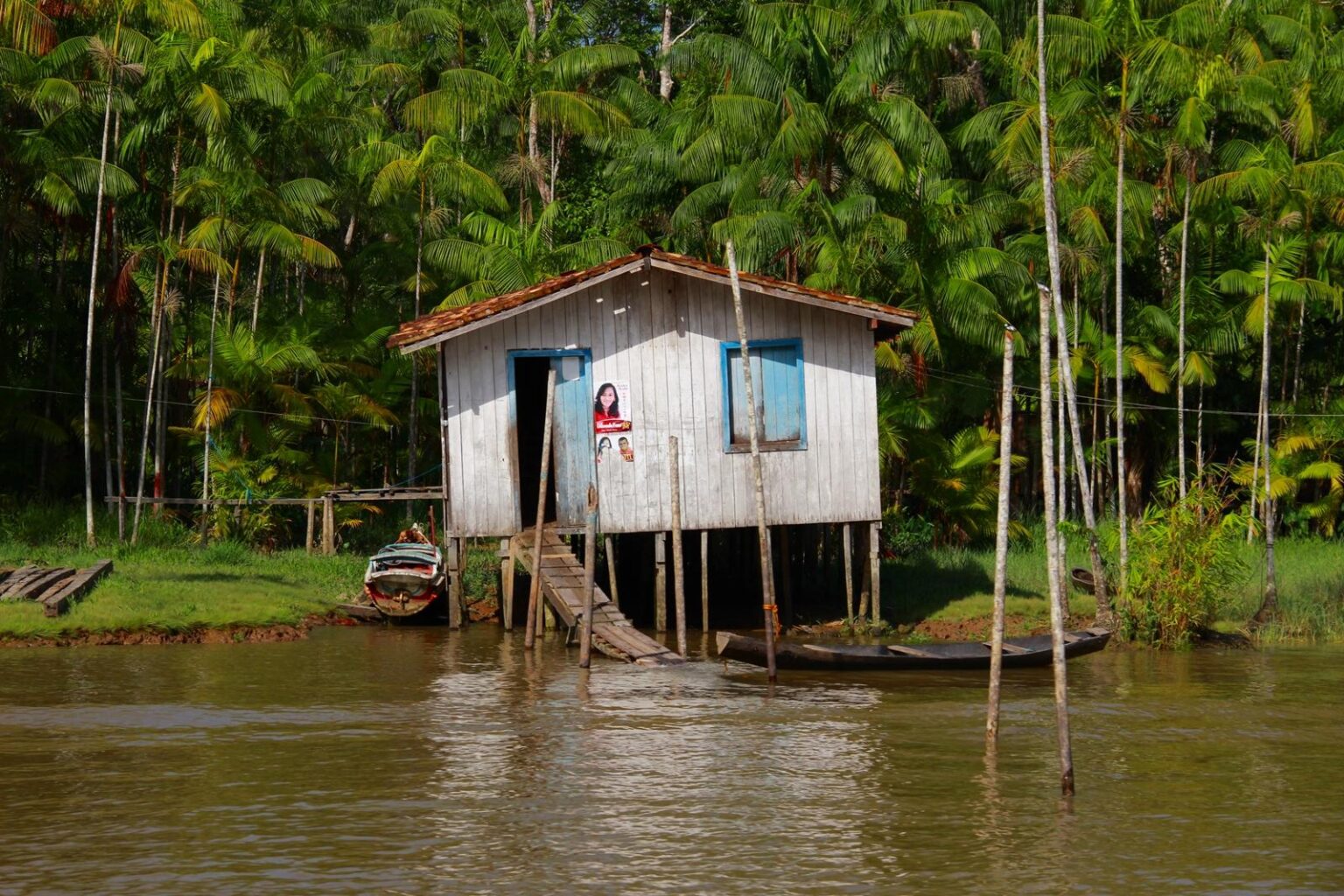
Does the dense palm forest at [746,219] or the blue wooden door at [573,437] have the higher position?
the dense palm forest at [746,219]

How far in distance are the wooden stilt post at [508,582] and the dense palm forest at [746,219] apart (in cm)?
747

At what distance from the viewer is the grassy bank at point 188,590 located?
812 inches

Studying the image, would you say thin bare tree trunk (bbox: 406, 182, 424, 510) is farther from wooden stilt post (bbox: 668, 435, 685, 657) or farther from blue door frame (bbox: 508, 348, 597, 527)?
wooden stilt post (bbox: 668, 435, 685, 657)

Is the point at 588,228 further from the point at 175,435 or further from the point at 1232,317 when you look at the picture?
the point at 1232,317

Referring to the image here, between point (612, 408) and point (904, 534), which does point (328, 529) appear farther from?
point (904, 534)

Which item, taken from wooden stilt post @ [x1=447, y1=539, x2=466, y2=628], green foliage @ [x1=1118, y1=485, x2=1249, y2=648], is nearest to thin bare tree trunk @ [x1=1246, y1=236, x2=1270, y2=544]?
green foliage @ [x1=1118, y1=485, x2=1249, y2=648]

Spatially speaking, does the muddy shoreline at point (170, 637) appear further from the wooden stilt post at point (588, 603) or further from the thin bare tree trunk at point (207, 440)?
the thin bare tree trunk at point (207, 440)

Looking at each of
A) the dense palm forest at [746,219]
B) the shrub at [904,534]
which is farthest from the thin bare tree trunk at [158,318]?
the shrub at [904,534]

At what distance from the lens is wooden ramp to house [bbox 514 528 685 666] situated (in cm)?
1944

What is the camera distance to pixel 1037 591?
24.4 m

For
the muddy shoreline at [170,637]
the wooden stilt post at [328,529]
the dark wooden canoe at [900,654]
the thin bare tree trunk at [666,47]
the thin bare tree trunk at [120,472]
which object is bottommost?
the dark wooden canoe at [900,654]

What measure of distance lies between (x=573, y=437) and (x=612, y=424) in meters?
0.55

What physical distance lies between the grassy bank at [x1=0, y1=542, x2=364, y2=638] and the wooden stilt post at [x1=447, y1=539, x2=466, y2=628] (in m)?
1.84

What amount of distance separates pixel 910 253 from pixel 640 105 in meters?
9.37
